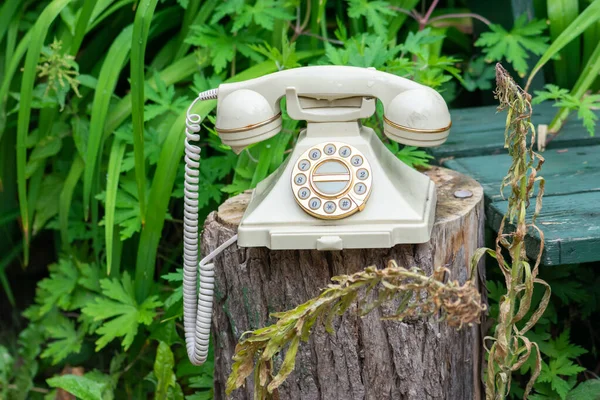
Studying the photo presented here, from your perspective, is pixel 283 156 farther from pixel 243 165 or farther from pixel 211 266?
pixel 211 266

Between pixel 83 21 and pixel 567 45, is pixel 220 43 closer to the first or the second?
pixel 83 21

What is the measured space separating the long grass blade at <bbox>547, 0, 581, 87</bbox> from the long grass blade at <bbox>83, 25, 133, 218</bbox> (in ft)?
3.95

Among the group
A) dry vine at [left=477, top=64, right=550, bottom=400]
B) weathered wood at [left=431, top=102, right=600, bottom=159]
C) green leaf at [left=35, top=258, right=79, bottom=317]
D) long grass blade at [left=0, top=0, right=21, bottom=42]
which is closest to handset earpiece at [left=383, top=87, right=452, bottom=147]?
dry vine at [left=477, top=64, right=550, bottom=400]

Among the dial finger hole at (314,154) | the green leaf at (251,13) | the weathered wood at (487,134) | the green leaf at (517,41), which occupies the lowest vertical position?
the weathered wood at (487,134)

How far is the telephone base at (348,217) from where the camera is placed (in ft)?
4.75

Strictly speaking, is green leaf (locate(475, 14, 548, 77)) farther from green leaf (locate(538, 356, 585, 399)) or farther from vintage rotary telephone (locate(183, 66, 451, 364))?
vintage rotary telephone (locate(183, 66, 451, 364))

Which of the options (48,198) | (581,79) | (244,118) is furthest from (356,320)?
(48,198)

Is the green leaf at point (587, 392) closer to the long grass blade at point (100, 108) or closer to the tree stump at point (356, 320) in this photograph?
the tree stump at point (356, 320)

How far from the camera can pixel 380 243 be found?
1444 millimetres

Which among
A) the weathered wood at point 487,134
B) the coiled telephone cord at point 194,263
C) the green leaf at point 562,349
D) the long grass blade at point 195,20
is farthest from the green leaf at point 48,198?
the green leaf at point 562,349

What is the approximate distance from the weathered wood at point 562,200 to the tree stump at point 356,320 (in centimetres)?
15

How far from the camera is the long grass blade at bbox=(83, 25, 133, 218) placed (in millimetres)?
2207

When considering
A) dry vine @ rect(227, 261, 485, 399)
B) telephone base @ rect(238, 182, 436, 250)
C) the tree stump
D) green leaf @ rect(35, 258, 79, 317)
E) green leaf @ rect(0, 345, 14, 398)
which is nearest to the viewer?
dry vine @ rect(227, 261, 485, 399)

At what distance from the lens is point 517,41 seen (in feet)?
7.75
